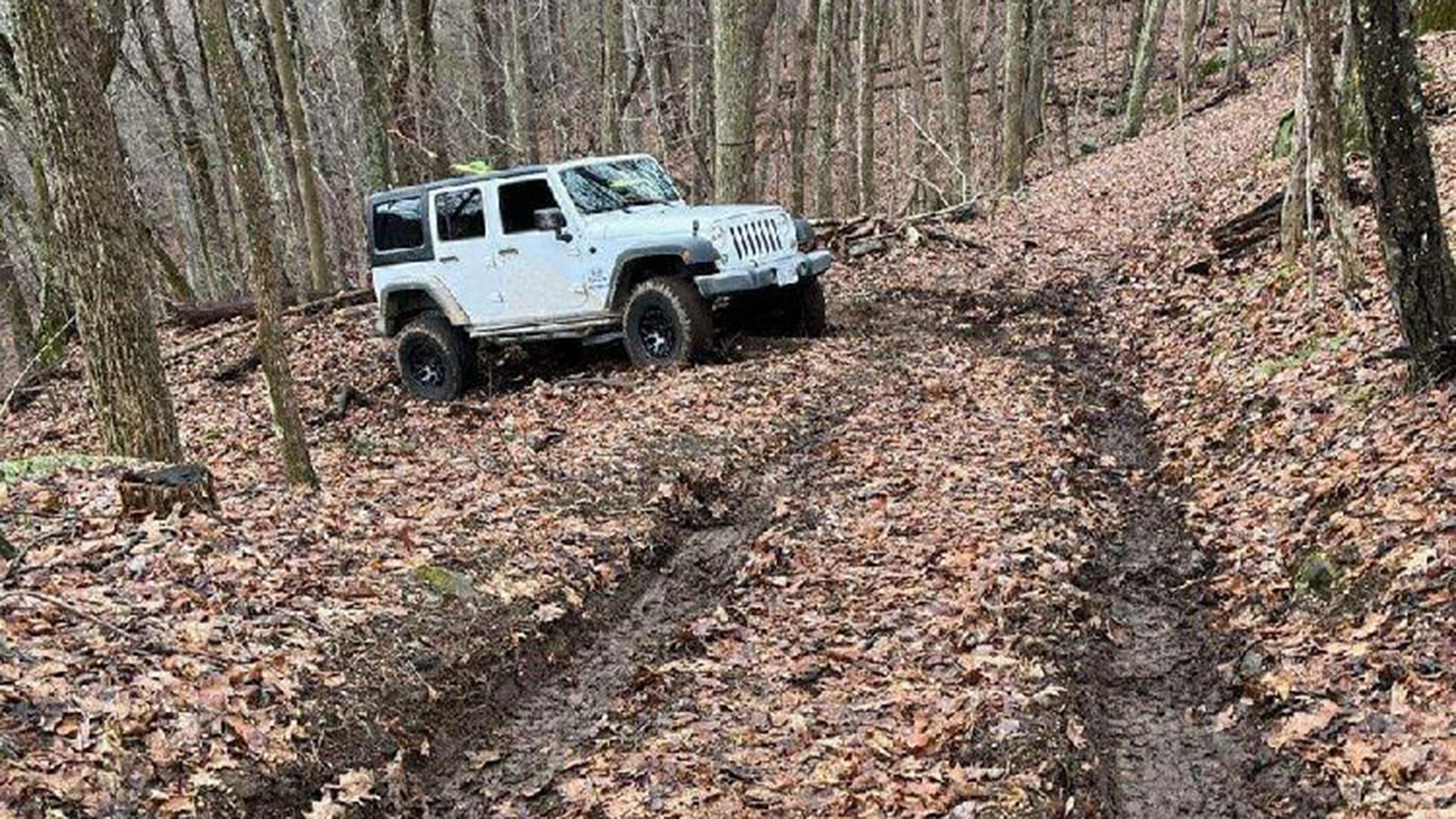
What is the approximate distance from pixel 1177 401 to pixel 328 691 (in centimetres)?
686

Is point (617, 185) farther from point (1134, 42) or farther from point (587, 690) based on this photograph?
point (1134, 42)

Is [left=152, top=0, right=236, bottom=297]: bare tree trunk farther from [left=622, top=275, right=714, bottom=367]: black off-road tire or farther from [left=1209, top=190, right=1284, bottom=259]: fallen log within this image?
[left=1209, top=190, right=1284, bottom=259]: fallen log

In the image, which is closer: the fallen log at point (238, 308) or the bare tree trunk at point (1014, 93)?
the fallen log at point (238, 308)

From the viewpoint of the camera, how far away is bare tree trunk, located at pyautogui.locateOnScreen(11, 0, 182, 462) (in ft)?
22.1

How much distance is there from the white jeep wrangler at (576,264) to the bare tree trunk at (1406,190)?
577 cm

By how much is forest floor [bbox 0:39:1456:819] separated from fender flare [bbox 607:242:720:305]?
1.20 metres

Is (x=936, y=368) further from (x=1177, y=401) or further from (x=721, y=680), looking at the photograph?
(x=721, y=680)

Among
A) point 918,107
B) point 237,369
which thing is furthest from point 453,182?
point 918,107

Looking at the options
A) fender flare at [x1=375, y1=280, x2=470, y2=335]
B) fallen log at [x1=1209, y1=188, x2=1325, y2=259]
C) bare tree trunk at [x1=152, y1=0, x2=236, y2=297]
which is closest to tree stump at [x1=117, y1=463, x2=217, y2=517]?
fender flare at [x1=375, y1=280, x2=470, y2=335]

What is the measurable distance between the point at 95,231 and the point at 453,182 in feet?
17.1

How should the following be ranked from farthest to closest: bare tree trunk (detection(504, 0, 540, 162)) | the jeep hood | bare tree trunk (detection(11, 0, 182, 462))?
bare tree trunk (detection(504, 0, 540, 162))
the jeep hood
bare tree trunk (detection(11, 0, 182, 462))

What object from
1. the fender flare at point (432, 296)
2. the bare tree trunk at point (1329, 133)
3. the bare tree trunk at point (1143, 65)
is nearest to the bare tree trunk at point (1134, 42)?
the bare tree trunk at point (1143, 65)

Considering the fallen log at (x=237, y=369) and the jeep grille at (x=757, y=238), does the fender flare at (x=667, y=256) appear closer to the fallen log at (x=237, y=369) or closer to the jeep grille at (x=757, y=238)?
the jeep grille at (x=757, y=238)

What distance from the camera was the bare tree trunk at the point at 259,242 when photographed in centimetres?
715
